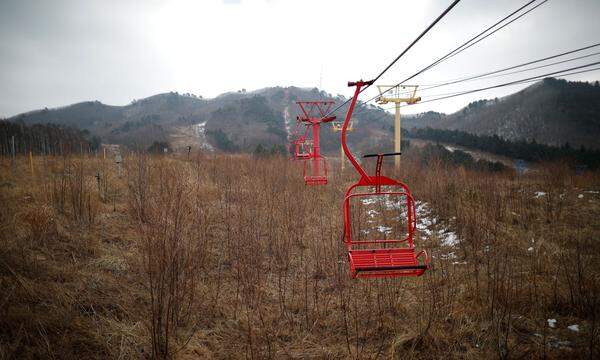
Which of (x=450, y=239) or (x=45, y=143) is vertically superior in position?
(x=45, y=143)

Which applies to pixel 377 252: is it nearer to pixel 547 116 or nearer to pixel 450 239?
pixel 450 239

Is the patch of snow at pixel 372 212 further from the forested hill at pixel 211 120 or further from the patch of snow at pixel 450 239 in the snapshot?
the forested hill at pixel 211 120

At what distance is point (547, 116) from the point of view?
3578 inches

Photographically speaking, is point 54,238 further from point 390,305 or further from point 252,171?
point 252,171

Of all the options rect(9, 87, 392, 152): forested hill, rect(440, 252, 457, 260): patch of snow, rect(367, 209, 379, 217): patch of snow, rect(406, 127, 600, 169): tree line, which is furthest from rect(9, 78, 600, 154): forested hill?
rect(440, 252, 457, 260): patch of snow

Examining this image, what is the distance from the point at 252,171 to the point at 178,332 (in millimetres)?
9876

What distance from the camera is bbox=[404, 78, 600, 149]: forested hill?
271 ft

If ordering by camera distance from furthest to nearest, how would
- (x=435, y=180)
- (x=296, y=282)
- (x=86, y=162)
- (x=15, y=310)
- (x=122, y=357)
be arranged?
(x=86, y=162)
(x=435, y=180)
(x=296, y=282)
(x=15, y=310)
(x=122, y=357)

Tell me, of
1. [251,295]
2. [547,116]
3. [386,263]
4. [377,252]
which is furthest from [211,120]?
[386,263]

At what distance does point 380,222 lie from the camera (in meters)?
8.45

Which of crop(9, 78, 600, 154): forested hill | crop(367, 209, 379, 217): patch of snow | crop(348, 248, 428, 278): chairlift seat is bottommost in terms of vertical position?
crop(367, 209, 379, 217): patch of snow

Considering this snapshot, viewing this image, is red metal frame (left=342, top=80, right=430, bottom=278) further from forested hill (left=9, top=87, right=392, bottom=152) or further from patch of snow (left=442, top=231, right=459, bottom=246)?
forested hill (left=9, top=87, right=392, bottom=152)

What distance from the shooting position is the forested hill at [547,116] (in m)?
82.6

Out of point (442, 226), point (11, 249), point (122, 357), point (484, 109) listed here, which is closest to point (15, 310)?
point (122, 357)
